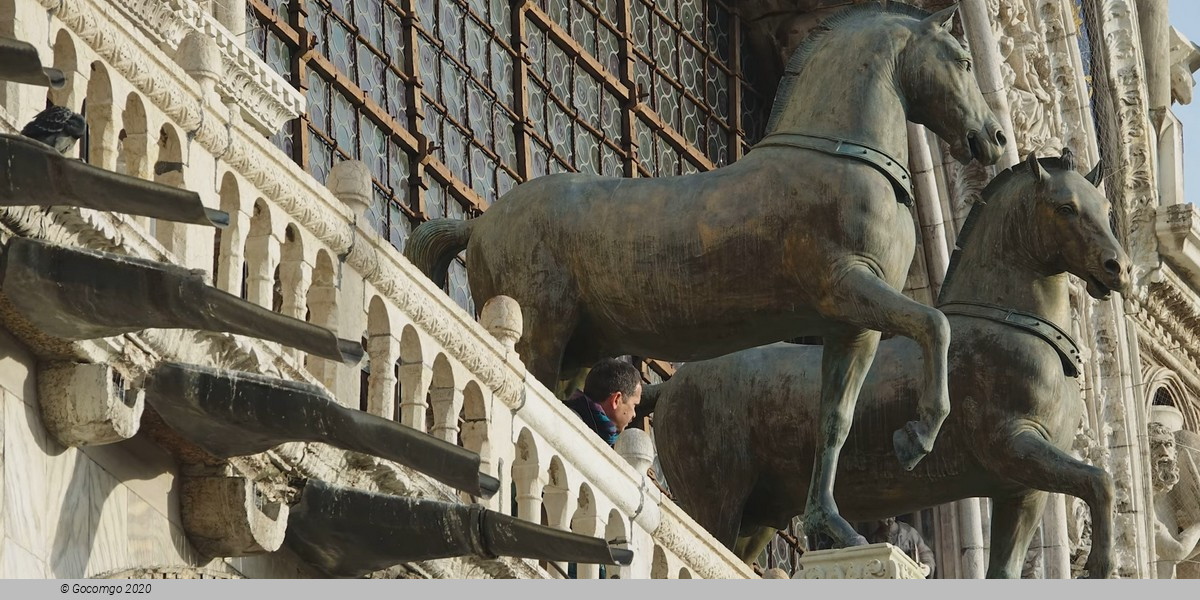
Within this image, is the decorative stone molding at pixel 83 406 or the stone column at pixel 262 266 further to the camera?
the stone column at pixel 262 266

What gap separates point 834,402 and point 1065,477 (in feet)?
3.32

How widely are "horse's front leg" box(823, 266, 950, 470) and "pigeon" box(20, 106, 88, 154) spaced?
12.8 ft

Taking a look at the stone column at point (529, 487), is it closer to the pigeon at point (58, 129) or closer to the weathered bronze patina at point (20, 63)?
the pigeon at point (58, 129)

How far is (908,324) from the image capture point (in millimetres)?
9398

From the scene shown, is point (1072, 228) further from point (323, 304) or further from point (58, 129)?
point (58, 129)

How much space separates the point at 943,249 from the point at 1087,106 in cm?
226

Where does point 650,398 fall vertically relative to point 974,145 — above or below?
below

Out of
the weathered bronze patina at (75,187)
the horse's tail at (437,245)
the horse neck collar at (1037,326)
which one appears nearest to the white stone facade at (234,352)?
the weathered bronze patina at (75,187)

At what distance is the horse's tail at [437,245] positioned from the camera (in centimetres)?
1042

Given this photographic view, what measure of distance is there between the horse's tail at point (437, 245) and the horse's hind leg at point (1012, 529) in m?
2.33

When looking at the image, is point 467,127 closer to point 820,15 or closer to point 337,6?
point 337,6

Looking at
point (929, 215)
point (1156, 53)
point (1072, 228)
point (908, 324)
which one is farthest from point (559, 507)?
point (1156, 53)
